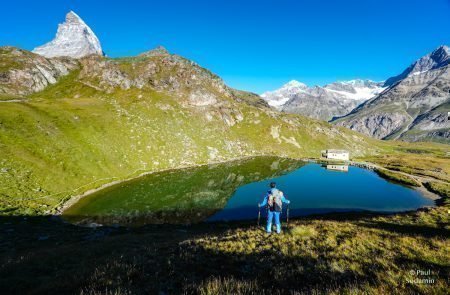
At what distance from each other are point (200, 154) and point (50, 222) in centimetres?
8415

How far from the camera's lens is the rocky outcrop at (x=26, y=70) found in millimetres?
143650

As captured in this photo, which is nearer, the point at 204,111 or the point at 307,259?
the point at 307,259

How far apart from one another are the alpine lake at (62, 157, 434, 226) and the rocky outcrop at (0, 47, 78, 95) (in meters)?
112

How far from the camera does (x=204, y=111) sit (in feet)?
556

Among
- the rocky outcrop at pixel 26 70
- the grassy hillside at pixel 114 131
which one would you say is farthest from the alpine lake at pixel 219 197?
the rocky outcrop at pixel 26 70

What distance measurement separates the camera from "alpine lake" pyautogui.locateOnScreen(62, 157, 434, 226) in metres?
51.4

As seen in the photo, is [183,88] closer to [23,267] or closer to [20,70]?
[20,70]

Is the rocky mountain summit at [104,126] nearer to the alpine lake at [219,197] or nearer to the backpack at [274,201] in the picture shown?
the alpine lake at [219,197]

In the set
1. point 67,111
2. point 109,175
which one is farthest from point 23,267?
point 67,111

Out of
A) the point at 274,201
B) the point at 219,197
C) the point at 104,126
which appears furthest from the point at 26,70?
the point at 274,201

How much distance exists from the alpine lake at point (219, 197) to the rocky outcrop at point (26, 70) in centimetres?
11242

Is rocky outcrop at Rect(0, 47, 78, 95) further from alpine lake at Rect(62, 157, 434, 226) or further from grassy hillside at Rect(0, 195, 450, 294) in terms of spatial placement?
grassy hillside at Rect(0, 195, 450, 294)

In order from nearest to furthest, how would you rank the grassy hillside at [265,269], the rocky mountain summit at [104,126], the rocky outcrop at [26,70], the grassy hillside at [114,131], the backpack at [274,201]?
the grassy hillside at [265,269] → the backpack at [274,201] → the grassy hillside at [114,131] → the rocky mountain summit at [104,126] → the rocky outcrop at [26,70]

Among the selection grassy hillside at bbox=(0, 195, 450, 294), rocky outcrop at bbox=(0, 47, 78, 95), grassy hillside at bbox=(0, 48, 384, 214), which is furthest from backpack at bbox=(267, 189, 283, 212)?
rocky outcrop at bbox=(0, 47, 78, 95)
